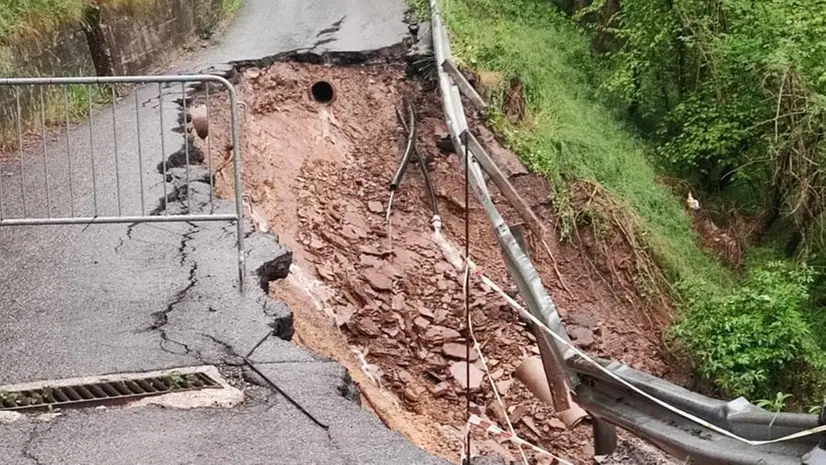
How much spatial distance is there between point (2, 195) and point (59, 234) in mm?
1179

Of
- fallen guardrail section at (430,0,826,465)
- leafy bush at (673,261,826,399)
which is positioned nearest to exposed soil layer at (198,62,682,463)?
leafy bush at (673,261,826,399)

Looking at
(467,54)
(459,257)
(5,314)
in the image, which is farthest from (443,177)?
(5,314)

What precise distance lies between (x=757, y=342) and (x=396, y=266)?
13.3 ft

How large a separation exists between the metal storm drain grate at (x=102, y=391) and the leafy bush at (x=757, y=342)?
6411 mm

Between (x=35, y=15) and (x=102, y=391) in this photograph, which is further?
(x=35, y=15)

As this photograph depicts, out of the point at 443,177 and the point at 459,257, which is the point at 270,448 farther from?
the point at 443,177

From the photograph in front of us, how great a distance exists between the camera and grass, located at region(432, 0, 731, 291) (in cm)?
1127

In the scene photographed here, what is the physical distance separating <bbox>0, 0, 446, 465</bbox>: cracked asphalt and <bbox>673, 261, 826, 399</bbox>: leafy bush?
5.27m

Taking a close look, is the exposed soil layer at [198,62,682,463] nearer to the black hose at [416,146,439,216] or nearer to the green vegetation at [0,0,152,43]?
the black hose at [416,146,439,216]

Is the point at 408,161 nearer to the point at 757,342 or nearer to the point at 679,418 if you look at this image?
the point at 757,342

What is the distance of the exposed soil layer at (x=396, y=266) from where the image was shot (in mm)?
8430

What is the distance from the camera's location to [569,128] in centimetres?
1227

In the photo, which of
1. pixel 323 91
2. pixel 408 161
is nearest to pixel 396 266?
pixel 408 161

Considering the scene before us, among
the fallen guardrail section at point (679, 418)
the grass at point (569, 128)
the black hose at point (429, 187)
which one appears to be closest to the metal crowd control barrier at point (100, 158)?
the fallen guardrail section at point (679, 418)
